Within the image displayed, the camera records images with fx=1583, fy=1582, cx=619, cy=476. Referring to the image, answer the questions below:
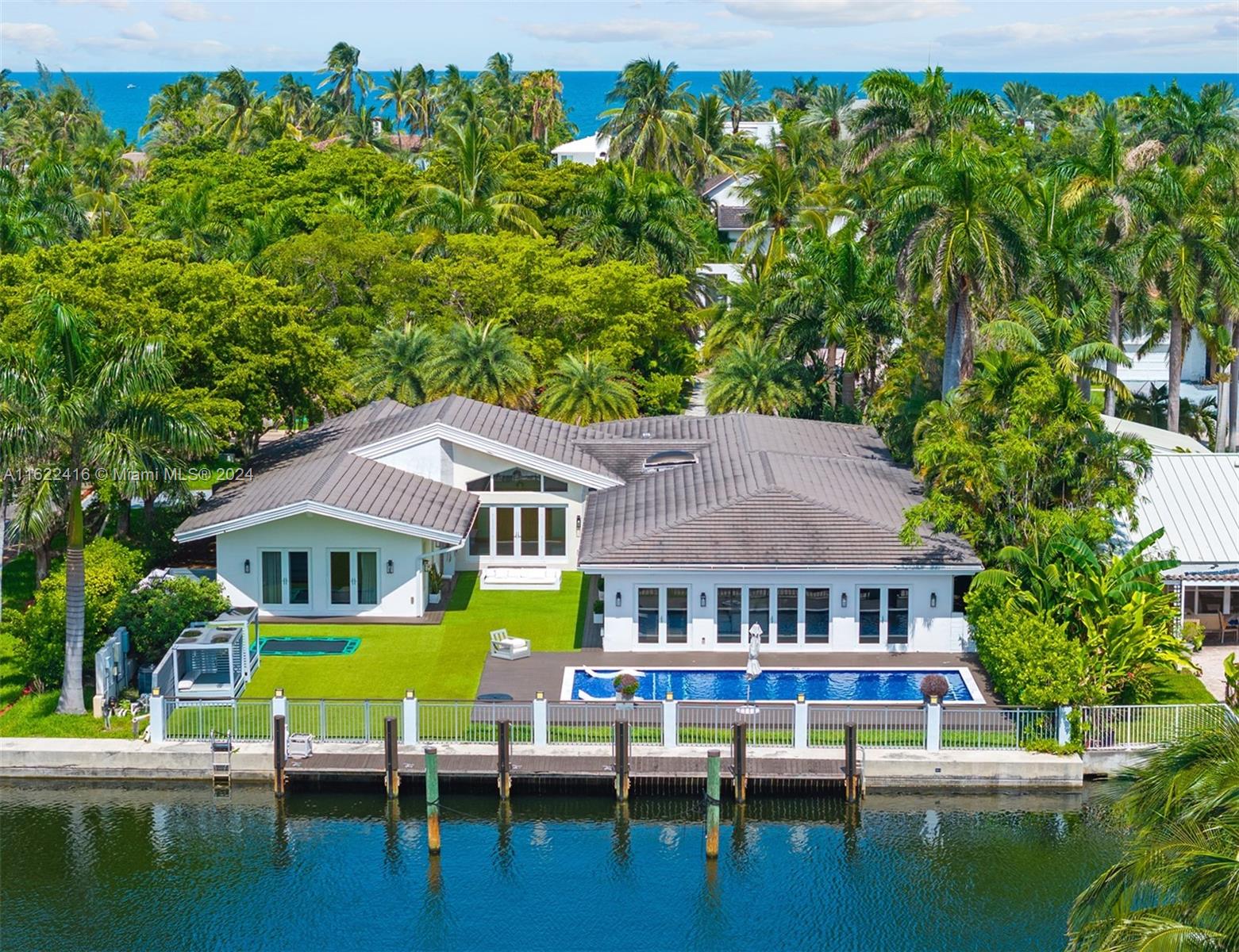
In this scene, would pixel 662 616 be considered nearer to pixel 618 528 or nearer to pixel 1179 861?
pixel 618 528

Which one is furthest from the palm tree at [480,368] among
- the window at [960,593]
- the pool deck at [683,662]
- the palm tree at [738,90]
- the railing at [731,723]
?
the palm tree at [738,90]

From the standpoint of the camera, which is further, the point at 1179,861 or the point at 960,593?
the point at 960,593

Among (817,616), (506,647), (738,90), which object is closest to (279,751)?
(506,647)

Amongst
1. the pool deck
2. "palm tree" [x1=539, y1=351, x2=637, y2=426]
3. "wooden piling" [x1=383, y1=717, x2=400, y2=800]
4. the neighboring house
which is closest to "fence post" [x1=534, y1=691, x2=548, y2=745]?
"wooden piling" [x1=383, y1=717, x2=400, y2=800]

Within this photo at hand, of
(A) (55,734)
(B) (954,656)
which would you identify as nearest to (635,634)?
(B) (954,656)

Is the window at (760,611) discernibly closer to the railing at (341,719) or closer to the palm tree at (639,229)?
the railing at (341,719)

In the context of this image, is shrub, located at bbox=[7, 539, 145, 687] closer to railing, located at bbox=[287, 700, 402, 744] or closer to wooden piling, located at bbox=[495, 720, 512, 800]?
railing, located at bbox=[287, 700, 402, 744]
